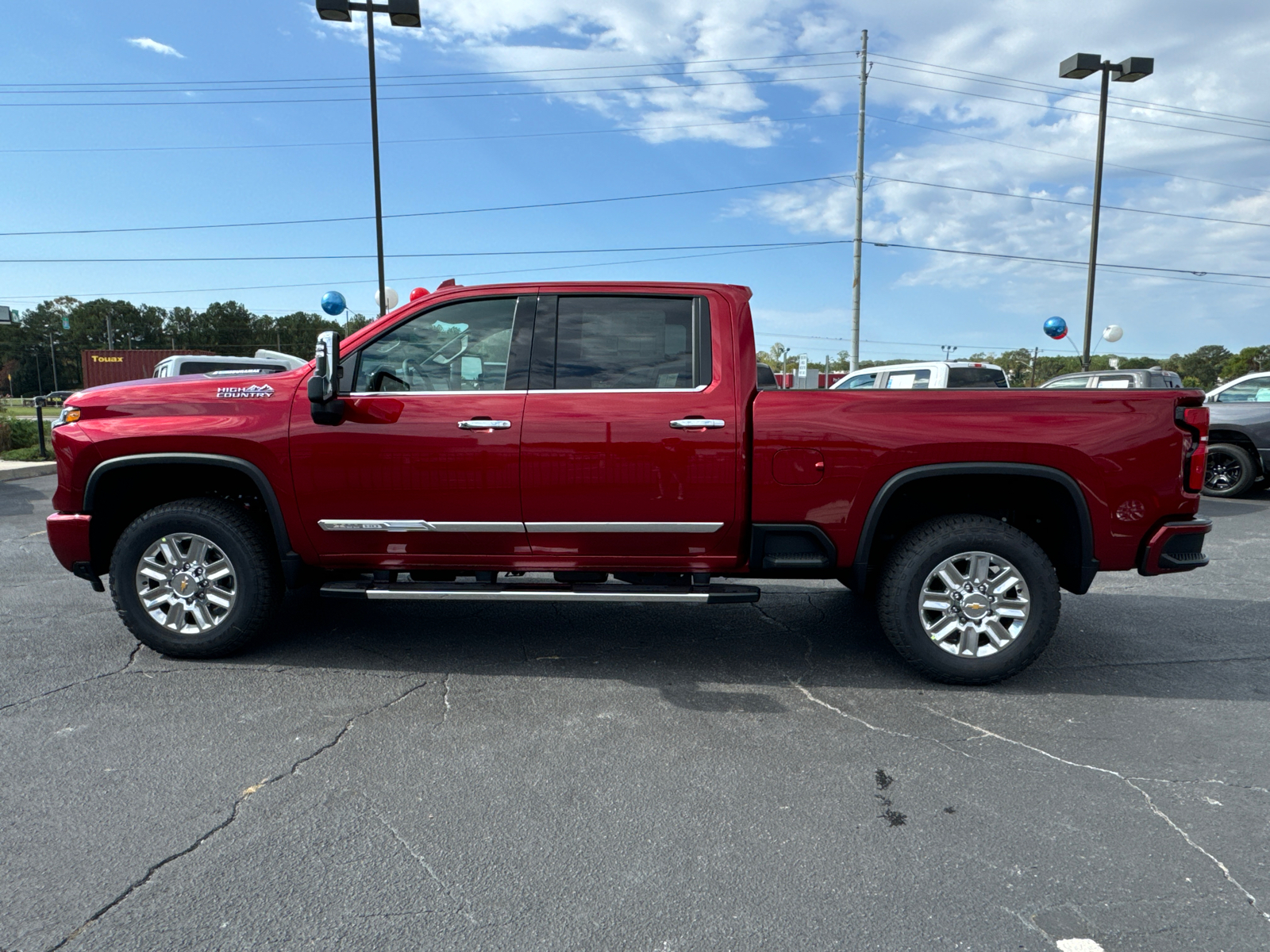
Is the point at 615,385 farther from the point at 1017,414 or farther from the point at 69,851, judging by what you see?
the point at 69,851

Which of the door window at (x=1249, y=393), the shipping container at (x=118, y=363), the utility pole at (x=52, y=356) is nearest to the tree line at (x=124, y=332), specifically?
the utility pole at (x=52, y=356)

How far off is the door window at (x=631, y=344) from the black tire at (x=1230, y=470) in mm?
9916

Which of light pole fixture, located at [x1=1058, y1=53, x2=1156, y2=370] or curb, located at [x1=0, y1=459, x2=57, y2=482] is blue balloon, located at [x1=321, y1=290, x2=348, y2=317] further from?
light pole fixture, located at [x1=1058, y1=53, x2=1156, y2=370]

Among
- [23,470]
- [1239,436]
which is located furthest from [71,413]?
[1239,436]

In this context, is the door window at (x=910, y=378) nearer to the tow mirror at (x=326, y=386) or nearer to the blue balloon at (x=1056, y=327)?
the blue balloon at (x=1056, y=327)

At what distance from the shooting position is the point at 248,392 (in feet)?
13.9

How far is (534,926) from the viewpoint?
7.34 feet

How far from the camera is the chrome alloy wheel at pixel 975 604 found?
4.01m

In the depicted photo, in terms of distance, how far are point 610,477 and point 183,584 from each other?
93.5 inches

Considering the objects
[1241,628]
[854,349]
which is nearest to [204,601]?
[1241,628]

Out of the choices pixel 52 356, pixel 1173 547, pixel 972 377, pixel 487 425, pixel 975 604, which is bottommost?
pixel 975 604

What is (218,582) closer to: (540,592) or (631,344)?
(540,592)

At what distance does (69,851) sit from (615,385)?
2.85 metres

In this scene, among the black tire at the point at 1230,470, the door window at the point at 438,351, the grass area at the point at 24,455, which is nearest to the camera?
the door window at the point at 438,351
